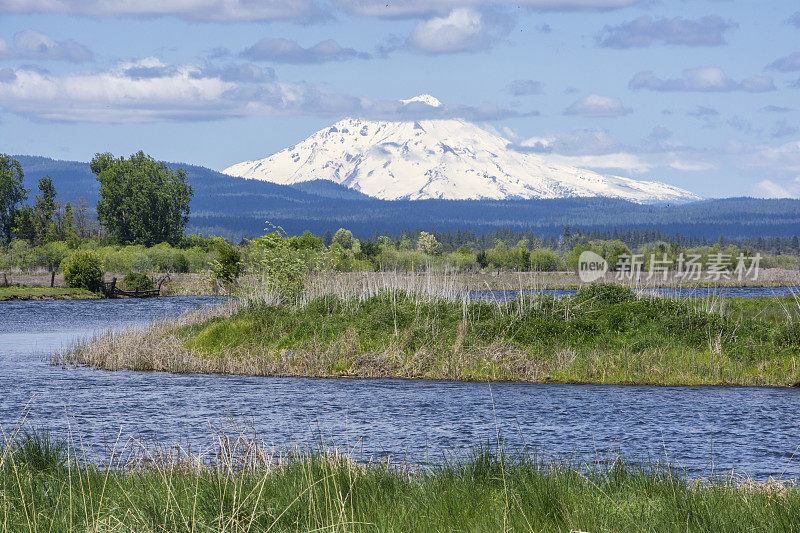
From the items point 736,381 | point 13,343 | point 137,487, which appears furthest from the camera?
point 13,343

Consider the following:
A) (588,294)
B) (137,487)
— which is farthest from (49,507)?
(588,294)

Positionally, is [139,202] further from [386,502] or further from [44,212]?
[386,502]

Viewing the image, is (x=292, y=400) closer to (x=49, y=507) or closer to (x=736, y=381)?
(x=736, y=381)

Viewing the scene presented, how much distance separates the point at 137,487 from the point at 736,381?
87.6 ft

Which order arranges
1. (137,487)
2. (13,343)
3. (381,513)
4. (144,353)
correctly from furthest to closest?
1. (13,343)
2. (144,353)
3. (137,487)
4. (381,513)

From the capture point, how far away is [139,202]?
16900 centimetres

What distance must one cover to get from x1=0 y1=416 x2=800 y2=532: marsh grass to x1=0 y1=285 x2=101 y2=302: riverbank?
94853mm

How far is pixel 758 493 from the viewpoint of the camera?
13.0m

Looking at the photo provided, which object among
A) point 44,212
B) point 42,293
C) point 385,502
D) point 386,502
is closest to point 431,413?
point 385,502

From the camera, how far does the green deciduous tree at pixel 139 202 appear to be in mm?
169375

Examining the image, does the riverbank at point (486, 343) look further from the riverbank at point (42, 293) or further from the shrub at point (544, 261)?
the shrub at point (544, 261)

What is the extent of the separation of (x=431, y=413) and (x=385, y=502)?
16316mm

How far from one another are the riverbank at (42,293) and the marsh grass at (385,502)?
94853 mm

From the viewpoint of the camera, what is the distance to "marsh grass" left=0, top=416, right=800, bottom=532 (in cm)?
1074
